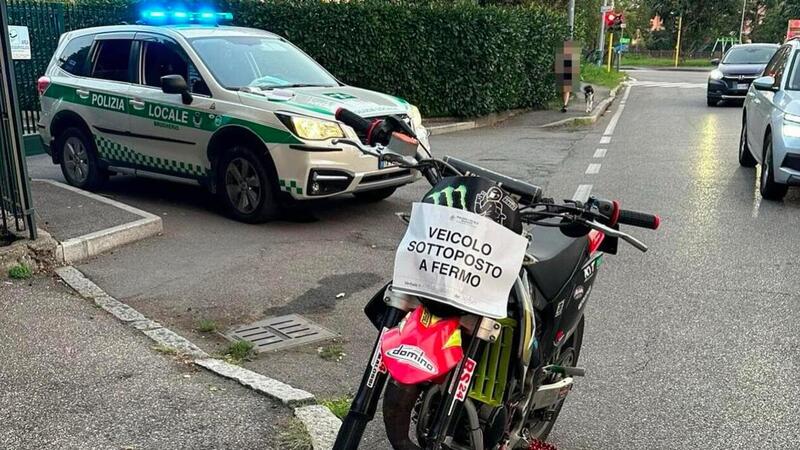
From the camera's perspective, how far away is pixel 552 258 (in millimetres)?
3039

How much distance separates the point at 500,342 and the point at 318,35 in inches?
521

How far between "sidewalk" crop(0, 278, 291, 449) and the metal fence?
24.4 ft

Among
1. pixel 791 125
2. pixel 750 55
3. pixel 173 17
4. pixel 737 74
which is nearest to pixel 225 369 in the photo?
pixel 173 17

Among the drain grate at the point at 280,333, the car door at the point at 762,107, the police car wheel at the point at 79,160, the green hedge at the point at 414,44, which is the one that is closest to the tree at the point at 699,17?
the green hedge at the point at 414,44

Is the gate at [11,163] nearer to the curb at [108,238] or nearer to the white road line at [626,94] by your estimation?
the curb at [108,238]

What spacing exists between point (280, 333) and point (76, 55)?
19.0ft

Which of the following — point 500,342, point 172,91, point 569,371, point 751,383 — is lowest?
point 751,383

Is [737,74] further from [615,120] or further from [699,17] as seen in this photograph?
[699,17]

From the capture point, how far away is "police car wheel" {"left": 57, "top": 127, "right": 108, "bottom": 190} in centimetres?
888

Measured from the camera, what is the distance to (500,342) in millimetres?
2801

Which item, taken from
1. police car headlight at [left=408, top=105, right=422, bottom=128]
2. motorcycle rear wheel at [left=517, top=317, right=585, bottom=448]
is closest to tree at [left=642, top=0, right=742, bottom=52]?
police car headlight at [left=408, top=105, right=422, bottom=128]

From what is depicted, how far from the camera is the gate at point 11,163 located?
5.64 metres

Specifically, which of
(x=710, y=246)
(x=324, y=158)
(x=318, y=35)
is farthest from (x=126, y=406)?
(x=318, y=35)

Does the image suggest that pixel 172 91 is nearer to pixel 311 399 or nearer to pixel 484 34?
pixel 311 399
